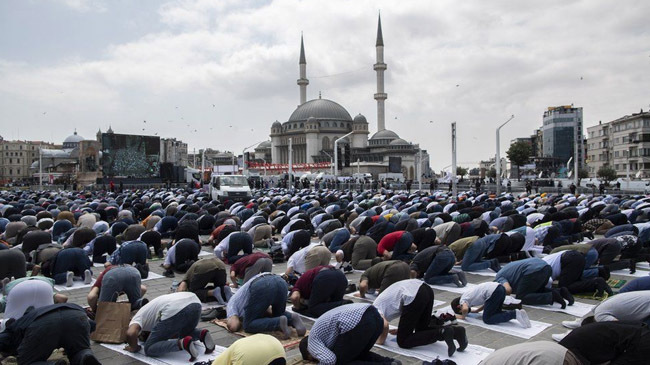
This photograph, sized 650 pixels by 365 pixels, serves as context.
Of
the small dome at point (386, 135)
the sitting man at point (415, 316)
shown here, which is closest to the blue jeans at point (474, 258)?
the sitting man at point (415, 316)

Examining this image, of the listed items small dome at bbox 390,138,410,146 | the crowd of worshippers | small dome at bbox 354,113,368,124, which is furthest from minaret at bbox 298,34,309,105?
the crowd of worshippers

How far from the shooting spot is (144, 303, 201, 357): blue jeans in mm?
6055

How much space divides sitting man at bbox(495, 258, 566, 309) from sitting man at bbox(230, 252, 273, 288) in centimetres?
358

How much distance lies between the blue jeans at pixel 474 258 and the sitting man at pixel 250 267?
14.3 feet

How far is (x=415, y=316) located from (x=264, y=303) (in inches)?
74.6

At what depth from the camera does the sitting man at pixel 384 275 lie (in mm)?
7566

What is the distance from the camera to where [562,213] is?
1491 cm

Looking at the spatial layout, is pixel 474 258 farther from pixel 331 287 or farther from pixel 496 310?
pixel 331 287

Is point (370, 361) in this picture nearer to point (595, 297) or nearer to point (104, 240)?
point (595, 297)

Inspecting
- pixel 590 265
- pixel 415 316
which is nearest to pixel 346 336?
pixel 415 316

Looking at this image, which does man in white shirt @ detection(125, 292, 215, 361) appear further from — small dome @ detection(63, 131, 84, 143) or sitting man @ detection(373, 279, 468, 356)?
small dome @ detection(63, 131, 84, 143)

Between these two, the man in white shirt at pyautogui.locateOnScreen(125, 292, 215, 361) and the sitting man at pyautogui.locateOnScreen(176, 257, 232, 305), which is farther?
the sitting man at pyautogui.locateOnScreen(176, 257, 232, 305)

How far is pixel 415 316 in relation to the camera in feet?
20.4

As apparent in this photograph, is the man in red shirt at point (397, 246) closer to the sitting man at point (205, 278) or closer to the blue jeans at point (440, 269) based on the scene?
the blue jeans at point (440, 269)
